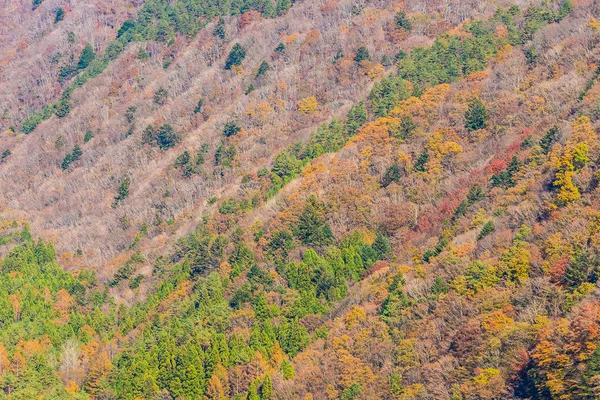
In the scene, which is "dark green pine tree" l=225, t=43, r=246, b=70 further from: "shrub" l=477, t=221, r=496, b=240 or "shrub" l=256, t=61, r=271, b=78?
"shrub" l=477, t=221, r=496, b=240

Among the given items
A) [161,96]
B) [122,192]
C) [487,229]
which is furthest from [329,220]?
[161,96]

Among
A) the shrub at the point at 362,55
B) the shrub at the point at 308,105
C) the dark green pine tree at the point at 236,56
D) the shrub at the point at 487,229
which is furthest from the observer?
the dark green pine tree at the point at 236,56

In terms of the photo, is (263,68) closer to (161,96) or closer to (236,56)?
(236,56)

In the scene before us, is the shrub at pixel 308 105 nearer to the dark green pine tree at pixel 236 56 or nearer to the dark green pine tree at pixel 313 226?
the dark green pine tree at pixel 236 56

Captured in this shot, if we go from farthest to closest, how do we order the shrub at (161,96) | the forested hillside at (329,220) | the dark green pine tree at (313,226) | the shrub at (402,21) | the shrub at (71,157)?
the shrub at (161,96), the shrub at (71,157), the shrub at (402,21), the dark green pine tree at (313,226), the forested hillside at (329,220)

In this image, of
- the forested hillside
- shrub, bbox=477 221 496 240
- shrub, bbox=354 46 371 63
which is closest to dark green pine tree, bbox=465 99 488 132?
the forested hillside

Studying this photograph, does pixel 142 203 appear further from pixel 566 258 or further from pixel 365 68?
pixel 566 258

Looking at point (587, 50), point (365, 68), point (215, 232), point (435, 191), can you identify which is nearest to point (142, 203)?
point (215, 232)

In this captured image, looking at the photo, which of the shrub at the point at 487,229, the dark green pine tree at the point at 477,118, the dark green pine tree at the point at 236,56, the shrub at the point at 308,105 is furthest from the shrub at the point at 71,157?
the shrub at the point at 487,229
